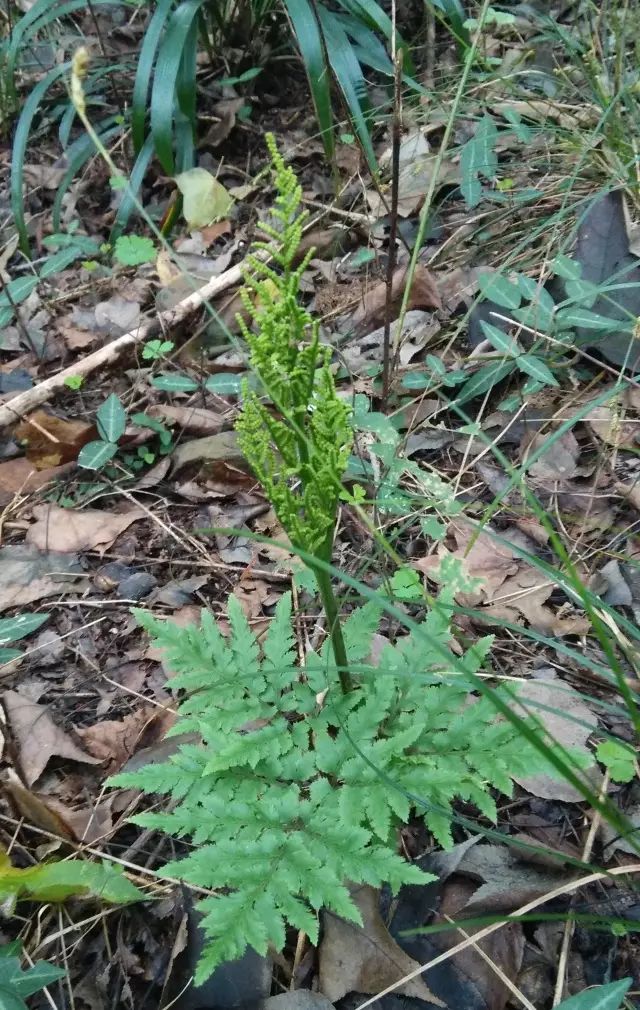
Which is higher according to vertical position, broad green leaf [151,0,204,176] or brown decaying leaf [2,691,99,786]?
broad green leaf [151,0,204,176]

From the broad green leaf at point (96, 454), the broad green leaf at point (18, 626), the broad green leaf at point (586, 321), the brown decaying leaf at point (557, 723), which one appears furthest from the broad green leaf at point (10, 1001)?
the broad green leaf at point (586, 321)

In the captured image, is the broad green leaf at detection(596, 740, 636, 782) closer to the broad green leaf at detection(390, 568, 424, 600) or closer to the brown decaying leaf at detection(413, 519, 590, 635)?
the brown decaying leaf at detection(413, 519, 590, 635)

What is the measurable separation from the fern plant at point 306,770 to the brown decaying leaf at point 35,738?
45cm

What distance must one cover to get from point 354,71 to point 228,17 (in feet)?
3.93

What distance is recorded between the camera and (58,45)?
185 inches

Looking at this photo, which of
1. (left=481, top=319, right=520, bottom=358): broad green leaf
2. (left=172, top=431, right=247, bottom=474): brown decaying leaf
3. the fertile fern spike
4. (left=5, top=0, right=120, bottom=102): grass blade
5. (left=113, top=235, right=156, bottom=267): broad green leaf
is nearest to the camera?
the fertile fern spike

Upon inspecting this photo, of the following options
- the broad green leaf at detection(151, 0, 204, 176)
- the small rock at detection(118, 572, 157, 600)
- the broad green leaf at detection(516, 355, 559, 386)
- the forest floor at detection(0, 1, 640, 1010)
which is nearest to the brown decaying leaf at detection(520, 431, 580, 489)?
the forest floor at detection(0, 1, 640, 1010)

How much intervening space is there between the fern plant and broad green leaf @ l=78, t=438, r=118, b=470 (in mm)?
1072

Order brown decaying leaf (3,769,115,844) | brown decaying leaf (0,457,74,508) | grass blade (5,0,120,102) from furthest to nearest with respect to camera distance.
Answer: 1. grass blade (5,0,120,102)
2. brown decaying leaf (0,457,74,508)
3. brown decaying leaf (3,769,115,844)

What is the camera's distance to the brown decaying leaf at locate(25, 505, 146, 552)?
96.7 inches

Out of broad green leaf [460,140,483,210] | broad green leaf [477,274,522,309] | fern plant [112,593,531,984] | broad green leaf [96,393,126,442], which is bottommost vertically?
fern plant [112,593,531,984]

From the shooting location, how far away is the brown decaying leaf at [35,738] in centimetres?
Answer: 186

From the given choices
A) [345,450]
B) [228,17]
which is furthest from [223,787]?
[228,17]

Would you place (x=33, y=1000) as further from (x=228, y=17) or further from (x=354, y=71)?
(x=228, y=17)
